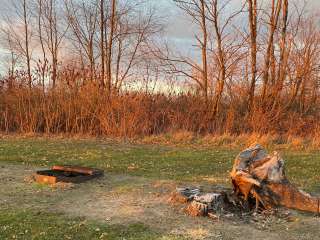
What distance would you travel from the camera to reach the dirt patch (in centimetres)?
527

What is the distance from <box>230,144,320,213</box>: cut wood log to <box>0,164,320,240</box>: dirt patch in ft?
0.88

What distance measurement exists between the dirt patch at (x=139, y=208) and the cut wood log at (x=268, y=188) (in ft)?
0.88

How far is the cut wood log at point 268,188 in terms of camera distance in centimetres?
626

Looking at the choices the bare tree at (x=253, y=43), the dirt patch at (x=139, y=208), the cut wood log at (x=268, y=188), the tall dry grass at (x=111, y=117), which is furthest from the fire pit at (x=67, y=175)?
the bare tree at (x=253, y=43)

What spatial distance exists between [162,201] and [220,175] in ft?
8.55

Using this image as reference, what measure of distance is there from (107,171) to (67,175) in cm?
105

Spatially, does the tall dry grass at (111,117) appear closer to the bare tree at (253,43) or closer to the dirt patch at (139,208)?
the bare tree at (253,43)

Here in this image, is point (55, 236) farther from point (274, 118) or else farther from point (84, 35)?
point (84, 35)

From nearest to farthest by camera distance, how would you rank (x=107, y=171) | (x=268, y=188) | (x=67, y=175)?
1. (x=268, y=188)
2. (x=67, y=175)
3. (x=107, y=171)

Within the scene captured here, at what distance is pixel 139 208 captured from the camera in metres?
6.03

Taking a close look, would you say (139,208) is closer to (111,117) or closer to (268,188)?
(268,188)

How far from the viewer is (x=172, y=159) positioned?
1071cm

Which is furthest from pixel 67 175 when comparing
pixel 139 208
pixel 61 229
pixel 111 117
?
pixel 111 117

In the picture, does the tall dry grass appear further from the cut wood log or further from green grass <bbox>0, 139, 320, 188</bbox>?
the cut wood log
